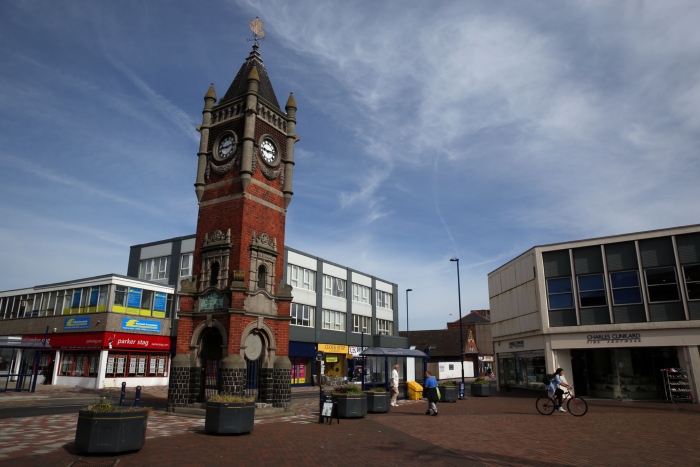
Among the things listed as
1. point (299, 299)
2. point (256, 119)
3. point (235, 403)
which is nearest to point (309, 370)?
point (299, 299)

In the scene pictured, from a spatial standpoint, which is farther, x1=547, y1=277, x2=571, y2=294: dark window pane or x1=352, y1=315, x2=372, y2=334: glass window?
x1=352, y1=315, x2=372, y2=334: glass window

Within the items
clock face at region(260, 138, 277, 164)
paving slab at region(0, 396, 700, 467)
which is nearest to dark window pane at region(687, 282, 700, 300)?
paving slab at region(0, 396, 700, 467)

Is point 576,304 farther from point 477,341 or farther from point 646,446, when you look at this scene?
point 477,341

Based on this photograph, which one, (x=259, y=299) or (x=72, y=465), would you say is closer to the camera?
(x=72, y=465)

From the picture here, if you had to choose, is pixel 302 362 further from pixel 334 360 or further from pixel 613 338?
pixel 613 338

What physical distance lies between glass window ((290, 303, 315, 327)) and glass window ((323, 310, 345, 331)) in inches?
84.5

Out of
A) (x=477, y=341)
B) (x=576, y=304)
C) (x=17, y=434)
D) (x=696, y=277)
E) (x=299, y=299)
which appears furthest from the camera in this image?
(x=477, y=341)

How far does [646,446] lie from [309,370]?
35.9m

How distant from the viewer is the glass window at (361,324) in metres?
51.5

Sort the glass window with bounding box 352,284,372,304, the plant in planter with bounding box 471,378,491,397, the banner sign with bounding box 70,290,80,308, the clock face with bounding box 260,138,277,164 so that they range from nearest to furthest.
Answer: the clock face with bounding box 260,138,277,164 → the plant in planter with bounding box 471,378,491,397 → the banner sign with bounding box 70,290,80,308 → the glass window with bounding box 352,284,372,304

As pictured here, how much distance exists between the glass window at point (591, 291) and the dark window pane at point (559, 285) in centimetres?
62

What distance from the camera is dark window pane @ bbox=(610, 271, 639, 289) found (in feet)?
85.8

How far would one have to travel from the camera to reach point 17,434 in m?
12.7

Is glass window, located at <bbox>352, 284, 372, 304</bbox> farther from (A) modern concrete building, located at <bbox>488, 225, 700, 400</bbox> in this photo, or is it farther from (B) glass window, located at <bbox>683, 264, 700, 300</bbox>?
(B) glass window, located at <bbox>683, 264, 700, 300</bbox>
